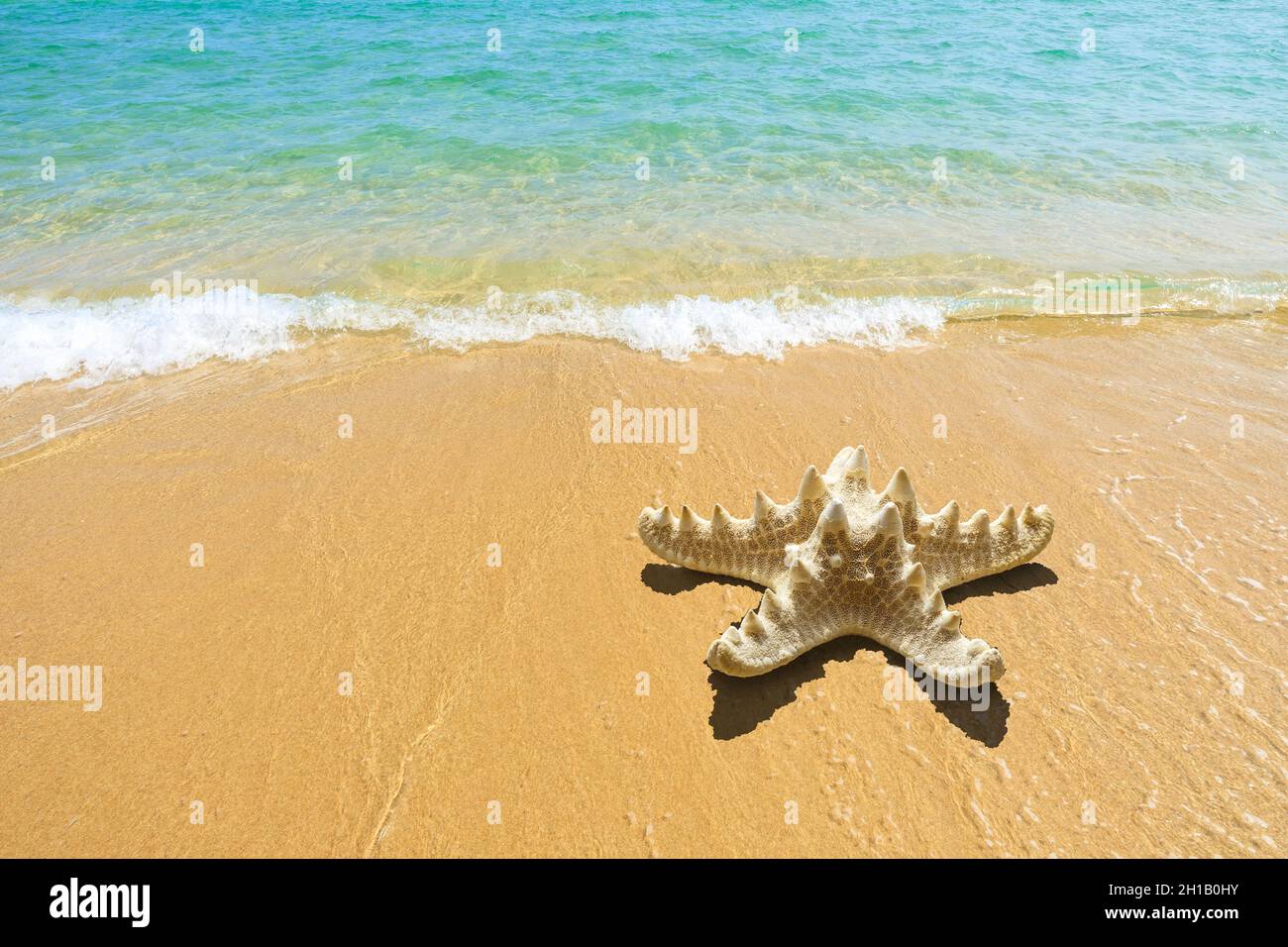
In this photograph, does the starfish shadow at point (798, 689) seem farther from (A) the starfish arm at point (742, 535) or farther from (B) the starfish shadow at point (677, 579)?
(B) the starfish shadow at point (677, 579)

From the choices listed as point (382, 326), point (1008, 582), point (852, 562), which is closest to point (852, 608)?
point (852, 562)

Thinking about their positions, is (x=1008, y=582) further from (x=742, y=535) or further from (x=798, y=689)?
(x=742, y=535)

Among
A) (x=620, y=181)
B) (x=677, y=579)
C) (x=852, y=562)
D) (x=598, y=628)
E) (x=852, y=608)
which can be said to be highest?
(x=620, y=181)

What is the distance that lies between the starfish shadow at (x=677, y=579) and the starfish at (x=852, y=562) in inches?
8.5

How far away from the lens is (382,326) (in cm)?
669

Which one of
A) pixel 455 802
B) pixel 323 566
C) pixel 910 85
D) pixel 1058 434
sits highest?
pixel 910 85

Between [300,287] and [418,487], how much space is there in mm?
4196

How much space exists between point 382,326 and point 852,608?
537 cm

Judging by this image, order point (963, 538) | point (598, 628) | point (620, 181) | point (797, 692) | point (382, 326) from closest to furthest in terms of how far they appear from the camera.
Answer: point (797, 692), point (963, 538), point (598, 628), point (382, 326), point (620, 181)

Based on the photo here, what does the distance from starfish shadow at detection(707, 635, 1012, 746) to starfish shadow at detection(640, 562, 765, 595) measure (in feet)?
1.80

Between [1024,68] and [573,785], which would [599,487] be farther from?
[1024,68]

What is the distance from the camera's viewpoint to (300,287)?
7484 mm

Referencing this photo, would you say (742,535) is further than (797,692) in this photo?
Yes

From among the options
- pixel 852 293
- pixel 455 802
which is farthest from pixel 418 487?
pixel 852 293
